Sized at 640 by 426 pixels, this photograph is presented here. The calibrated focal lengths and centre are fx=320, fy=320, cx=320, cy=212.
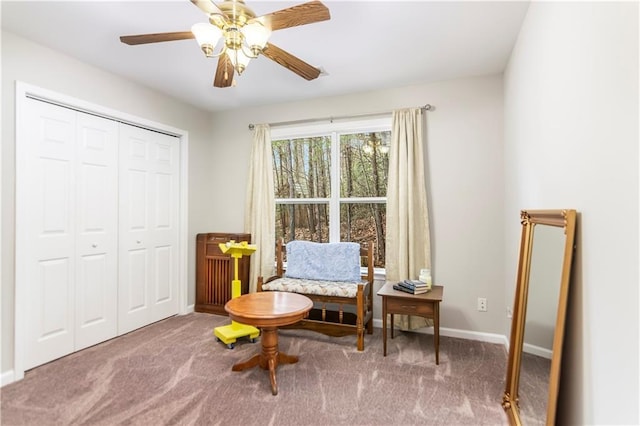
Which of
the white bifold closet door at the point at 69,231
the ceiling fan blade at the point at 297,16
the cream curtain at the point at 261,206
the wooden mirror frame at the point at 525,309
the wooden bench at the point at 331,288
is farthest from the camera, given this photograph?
the cream curtain at the point at 261,206

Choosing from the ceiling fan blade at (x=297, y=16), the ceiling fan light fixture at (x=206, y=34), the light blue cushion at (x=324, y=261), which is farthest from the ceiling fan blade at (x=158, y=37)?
the light blue cushion at (x=324, y=261)

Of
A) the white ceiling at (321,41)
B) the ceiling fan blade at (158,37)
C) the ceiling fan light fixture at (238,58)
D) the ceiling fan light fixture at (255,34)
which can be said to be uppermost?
the white ceiling at (321,41)

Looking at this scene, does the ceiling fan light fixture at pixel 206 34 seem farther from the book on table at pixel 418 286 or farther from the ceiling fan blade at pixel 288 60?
the book on table at pixel 418 286

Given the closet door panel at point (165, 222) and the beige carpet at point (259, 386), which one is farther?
the closet door panel at point (165, 222)

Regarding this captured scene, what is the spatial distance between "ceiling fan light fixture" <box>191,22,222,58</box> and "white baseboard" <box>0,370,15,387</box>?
259 cm

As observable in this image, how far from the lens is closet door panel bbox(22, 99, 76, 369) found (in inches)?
94.5

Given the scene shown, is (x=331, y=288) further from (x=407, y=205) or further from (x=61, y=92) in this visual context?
(x=61, y=92)

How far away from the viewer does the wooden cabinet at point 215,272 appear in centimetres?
378

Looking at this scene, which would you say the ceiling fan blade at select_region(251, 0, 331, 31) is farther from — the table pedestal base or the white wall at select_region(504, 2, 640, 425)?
the table pedestal base

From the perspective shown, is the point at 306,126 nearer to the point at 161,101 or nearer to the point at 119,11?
the point at 161,101

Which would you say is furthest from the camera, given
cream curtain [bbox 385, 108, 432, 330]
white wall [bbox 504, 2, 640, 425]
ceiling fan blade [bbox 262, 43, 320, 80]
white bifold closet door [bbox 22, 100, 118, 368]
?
cream curtain [bbox 385, 108, 432, 330]

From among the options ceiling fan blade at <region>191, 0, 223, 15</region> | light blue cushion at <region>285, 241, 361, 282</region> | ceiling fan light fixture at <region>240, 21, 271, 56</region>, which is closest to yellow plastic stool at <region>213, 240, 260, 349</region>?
light blue cushion at <region>285, 241, 361, 282</region>

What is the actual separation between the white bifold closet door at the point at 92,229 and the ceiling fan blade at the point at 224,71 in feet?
4.88

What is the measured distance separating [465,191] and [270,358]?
2299 millimetres
